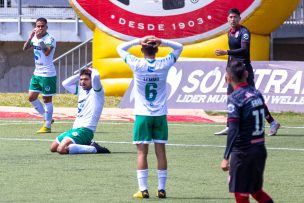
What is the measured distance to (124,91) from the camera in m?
26.1

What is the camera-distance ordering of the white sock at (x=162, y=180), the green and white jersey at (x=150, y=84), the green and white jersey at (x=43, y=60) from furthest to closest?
the green and white jersey at (x=43, y=60)
the green and white jersey at (x=150, y=84)
the white sock at (x=162, y=180)

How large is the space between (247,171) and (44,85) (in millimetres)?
11053

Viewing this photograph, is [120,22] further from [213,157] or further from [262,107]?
[262,107]

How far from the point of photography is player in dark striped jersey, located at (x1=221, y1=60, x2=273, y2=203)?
971 centimetres

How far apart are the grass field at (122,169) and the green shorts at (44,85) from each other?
29.4 inches

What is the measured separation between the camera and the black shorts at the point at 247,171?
970 centimetres

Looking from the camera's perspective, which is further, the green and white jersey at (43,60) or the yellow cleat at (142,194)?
the green and white jersey at (43,60)

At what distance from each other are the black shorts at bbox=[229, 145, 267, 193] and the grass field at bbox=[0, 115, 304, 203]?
2018mm

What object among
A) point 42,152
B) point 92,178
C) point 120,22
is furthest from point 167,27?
point 92,178

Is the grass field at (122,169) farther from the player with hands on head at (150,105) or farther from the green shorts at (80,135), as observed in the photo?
the player with hands on head at (150,105)

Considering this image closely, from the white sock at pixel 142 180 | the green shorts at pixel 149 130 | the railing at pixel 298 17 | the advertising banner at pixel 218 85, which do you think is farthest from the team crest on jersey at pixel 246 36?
the railing at pixel 298 17

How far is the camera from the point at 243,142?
32.0 ft

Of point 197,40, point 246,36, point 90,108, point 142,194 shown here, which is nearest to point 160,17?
point 197,40

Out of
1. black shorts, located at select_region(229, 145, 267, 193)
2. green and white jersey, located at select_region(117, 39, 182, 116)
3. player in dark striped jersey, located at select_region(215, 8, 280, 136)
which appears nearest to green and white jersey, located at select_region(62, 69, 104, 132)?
player in dark striped jersey, located at select_region(215, 8, 280, 136)
